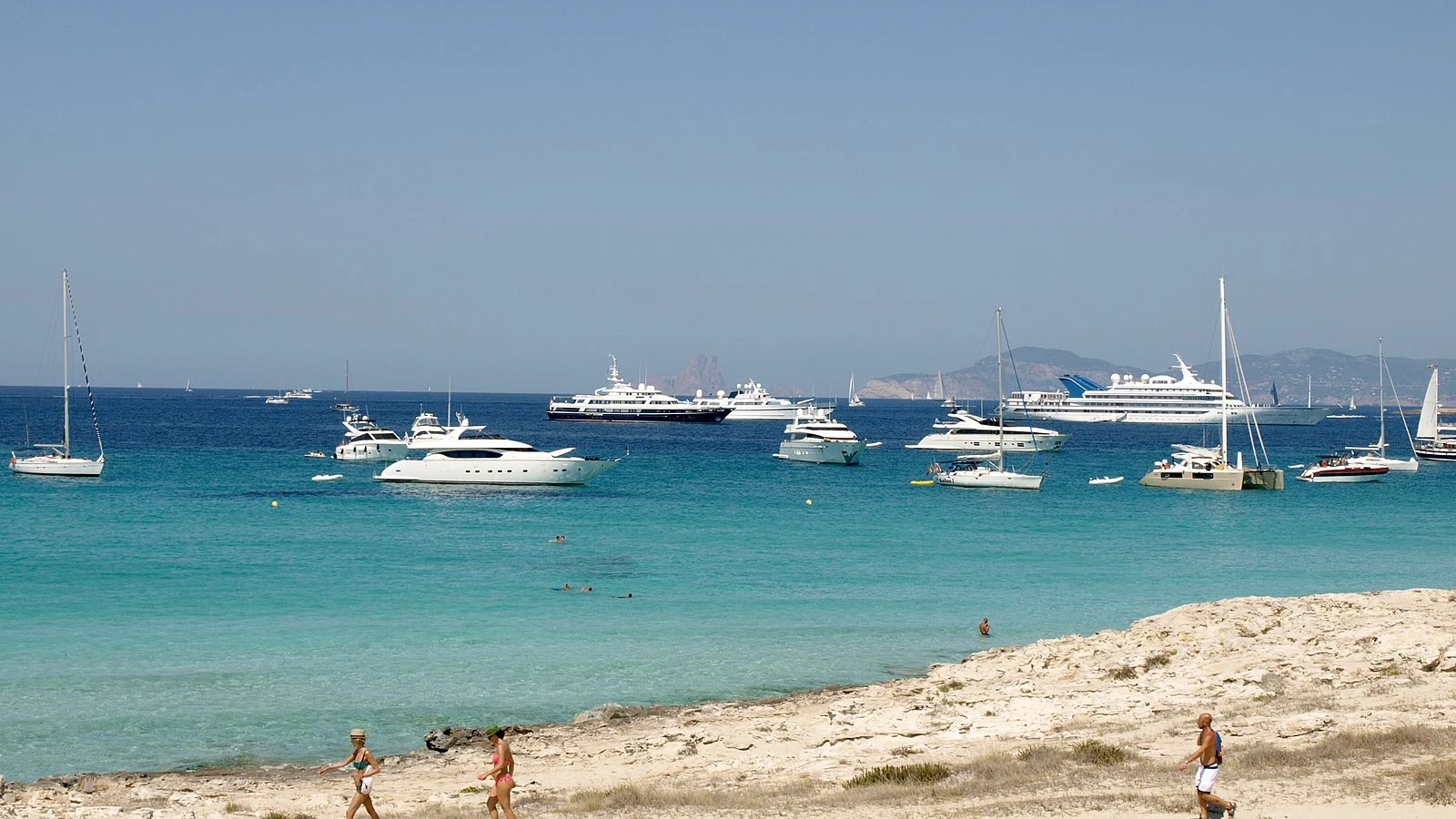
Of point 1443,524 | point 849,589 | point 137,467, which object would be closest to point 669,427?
point 137,467

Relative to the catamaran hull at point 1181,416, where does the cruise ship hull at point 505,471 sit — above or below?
below

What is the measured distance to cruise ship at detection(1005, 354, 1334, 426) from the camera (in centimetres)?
17312

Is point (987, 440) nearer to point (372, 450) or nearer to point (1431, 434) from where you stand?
point (1431, 434)

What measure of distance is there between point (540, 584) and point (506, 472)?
28.9 meters

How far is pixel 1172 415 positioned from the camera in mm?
174500

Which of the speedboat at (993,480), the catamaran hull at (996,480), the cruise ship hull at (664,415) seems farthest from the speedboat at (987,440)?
the cruise ship hull at (664,415)

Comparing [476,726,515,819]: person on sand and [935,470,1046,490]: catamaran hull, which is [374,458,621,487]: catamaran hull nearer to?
[935,470,1046,490]: catamaran hull

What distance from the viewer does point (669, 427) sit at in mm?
145250

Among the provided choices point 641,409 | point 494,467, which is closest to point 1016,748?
point 494,467

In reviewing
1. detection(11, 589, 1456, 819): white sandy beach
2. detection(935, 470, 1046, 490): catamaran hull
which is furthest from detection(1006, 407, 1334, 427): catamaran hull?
detection(11, 589, 1456, 819): white sandy beach

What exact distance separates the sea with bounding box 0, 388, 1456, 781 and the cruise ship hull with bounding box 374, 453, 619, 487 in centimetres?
88

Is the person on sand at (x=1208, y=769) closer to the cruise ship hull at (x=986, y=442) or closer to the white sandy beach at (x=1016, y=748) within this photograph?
the white sandy beach at (x=1016, y=748)

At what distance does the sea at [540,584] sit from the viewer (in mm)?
21000

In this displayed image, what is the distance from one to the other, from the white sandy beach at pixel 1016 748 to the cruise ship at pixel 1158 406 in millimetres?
150300
